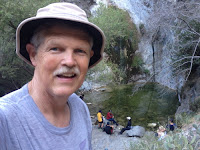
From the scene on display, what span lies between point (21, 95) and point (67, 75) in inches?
10.2

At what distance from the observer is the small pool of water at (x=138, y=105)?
36.1ft

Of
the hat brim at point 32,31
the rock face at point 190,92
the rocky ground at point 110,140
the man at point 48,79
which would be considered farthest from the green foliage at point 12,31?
the rock face at point 190,92

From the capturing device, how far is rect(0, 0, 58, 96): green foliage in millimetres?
6727

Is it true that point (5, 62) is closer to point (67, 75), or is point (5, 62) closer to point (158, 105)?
point (67, 75)

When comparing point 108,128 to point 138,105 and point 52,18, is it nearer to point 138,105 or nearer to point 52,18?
point 138,105

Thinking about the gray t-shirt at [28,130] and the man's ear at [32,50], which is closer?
the gray t-shirt at [28,130]

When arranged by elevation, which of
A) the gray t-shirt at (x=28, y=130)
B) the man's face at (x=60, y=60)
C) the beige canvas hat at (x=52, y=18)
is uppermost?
the beige canvas hat at (x=52, y=18)

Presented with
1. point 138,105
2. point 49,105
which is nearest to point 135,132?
point 138,105

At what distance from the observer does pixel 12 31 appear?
7.51m

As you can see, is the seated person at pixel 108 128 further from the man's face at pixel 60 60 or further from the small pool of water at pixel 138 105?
the man's face at pixel 60 60

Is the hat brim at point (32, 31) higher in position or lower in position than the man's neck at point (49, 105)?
higher

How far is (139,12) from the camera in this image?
20297mm

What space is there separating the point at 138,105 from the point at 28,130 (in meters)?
12.9

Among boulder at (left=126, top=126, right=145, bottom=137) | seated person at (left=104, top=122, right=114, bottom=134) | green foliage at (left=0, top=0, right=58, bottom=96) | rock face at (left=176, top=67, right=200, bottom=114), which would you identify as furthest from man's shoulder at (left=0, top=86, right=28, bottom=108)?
rock face at (left=176, top=67, right=200, bottom=114)
